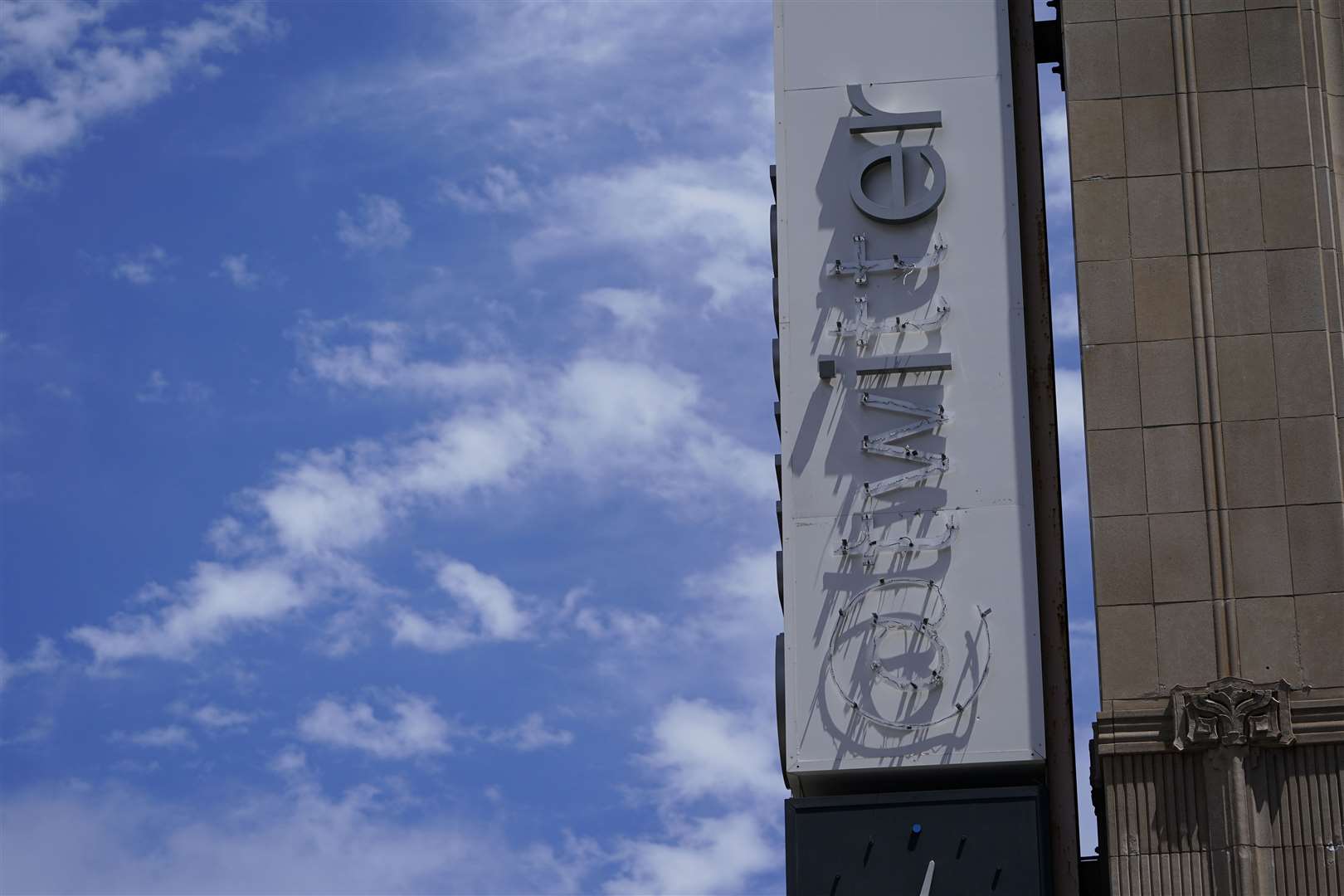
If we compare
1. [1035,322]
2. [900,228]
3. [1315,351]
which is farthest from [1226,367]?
[900,228]

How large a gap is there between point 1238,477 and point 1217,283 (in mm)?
2965

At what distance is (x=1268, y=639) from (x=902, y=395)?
6617 millimetres

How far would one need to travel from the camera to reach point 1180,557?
31641 mm

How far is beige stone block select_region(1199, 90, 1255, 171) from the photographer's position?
3359 centimetres

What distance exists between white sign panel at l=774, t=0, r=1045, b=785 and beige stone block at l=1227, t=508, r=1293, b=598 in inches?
118

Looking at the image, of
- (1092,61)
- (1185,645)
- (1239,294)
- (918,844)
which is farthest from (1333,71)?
(918,844)

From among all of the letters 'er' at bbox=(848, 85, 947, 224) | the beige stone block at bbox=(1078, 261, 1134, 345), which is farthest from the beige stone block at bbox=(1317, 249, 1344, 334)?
the letters 'er' at bbox=(848, 85, 947, 224)

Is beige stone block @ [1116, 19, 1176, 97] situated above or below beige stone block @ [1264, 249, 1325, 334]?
above

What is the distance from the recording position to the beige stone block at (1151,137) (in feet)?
111

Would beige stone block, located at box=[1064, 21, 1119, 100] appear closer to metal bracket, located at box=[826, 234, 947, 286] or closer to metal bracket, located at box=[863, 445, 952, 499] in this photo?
metal bracket, located at box=[826, 234, 947, 286]

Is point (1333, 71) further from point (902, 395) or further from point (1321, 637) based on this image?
point (1321, 637)

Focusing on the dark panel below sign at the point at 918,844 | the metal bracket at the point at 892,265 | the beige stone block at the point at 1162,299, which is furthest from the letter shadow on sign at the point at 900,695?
the metal bracket at the point at 892,265

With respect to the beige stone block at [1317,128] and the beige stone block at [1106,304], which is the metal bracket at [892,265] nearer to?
the beige stone block at [1106,304]

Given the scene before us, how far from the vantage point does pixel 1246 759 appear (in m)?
30.0
